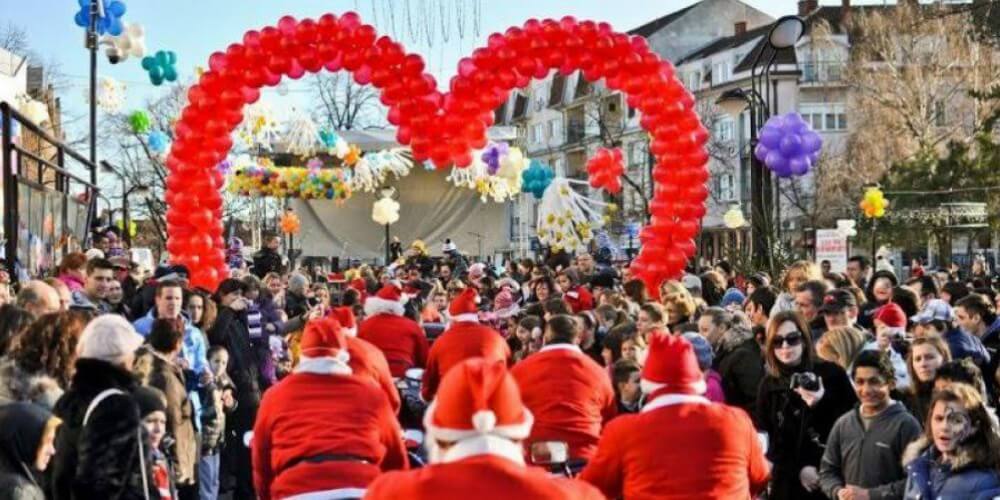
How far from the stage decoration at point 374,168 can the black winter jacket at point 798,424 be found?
2810 cm

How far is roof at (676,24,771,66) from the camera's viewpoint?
72.5m

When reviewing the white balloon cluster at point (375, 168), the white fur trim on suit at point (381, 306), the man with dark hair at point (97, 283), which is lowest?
the white fur trim on suit at point (381, 306)

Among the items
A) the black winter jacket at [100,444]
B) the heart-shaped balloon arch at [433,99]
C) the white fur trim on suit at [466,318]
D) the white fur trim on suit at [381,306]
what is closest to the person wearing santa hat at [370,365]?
the black winter jacket at [100,444]

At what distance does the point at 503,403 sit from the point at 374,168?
32.7m

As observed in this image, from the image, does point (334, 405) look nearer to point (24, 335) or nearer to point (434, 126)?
point (24, 335)

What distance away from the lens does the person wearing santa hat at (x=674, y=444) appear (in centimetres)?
562

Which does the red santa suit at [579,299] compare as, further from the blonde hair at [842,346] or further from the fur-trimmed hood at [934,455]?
the fur-trimmed hood at [934,455]

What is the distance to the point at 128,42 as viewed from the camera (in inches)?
944

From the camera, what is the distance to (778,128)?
2170 cm

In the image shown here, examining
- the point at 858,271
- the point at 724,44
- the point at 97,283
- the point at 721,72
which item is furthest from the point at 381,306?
the point at 724,44

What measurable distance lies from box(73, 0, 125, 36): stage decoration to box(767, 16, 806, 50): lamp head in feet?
34.1

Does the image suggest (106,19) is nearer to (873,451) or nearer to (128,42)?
(128,42)

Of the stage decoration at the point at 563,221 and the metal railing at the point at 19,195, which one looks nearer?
the metal railing at the point at 19,195

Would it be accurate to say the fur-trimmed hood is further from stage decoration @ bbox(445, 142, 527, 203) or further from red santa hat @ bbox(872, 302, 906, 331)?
stage decoration @ bbox(445, 142, 527, 203)
